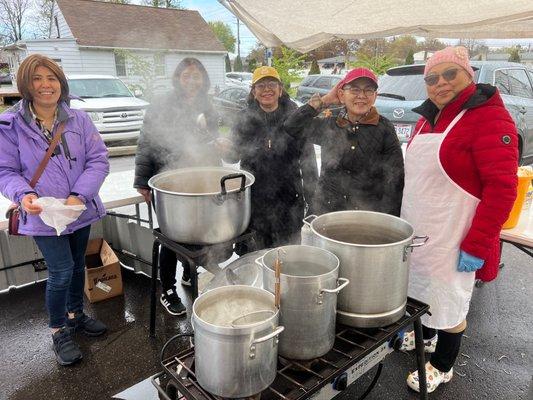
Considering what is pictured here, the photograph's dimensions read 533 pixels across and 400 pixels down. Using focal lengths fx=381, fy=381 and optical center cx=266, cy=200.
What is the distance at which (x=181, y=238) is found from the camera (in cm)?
194

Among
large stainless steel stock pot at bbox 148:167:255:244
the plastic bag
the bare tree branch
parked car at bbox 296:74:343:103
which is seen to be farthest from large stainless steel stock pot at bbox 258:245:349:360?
the bare tree branch

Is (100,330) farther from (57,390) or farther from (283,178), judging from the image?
(283,178)

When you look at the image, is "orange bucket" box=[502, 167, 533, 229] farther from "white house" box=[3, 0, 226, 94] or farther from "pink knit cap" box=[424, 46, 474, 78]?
"white house" box=[3, 0, 226, 94]

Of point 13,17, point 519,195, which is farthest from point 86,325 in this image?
point 13,17

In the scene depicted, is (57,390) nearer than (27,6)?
Yes

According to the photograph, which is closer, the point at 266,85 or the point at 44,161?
the point at 44,161

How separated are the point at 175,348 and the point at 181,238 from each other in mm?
1374

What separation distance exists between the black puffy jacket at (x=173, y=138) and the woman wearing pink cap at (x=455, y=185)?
5.08ft

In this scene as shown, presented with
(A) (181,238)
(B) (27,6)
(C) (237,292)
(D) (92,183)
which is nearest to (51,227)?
(D) (92,183)

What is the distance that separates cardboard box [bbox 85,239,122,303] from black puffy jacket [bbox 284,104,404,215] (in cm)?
209

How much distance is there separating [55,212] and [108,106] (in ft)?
25.9

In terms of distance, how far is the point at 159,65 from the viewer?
685 centimetres

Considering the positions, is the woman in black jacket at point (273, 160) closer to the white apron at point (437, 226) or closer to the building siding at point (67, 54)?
the white apron at point (437, 226)

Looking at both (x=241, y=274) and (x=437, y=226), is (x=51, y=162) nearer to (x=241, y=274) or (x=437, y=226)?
(x=241, y=274)
